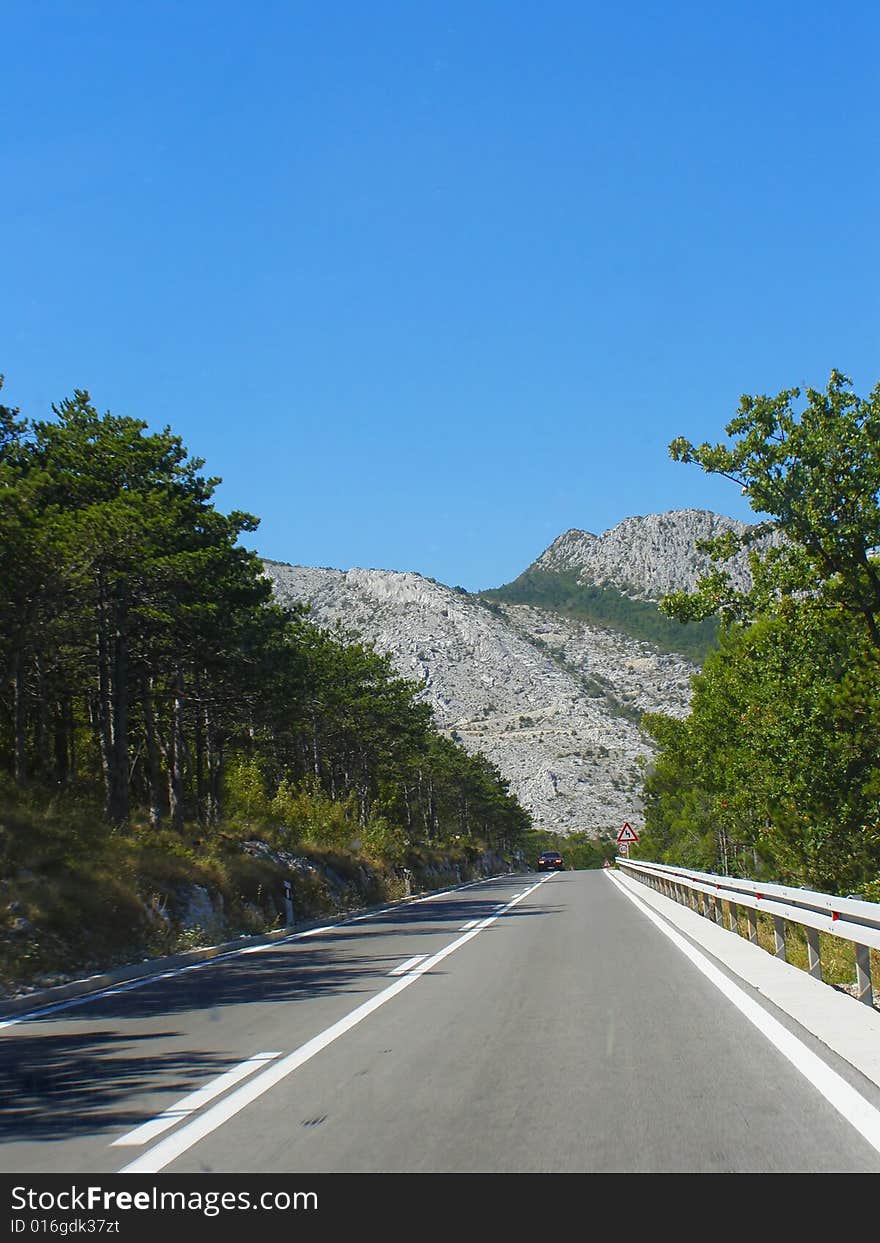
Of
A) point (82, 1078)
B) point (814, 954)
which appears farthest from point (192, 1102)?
point (814, 954)

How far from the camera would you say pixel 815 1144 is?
579cm

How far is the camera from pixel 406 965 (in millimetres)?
15664

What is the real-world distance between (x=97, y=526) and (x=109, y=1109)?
21.5 meters

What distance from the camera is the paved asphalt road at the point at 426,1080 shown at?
577 cm

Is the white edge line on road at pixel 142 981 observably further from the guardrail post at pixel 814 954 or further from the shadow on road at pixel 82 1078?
the guardrail post at pixel 814 954

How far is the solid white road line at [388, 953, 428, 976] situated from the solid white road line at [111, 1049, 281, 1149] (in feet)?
19.1

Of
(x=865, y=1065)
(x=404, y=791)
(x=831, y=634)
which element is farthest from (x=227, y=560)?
(x=404, y=791)

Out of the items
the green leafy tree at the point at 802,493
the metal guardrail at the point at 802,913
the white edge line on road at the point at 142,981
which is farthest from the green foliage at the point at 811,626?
the white edge line on road at the point at 142,981

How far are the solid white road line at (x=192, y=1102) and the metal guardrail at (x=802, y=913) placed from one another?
189 inches

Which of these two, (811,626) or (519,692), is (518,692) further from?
(811,626)

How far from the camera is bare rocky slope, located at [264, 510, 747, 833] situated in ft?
539

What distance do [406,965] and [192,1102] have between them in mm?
8799

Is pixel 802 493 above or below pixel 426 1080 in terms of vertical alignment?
above
